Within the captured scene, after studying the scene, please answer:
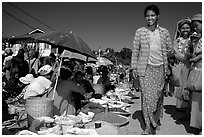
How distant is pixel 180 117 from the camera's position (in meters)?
5.01

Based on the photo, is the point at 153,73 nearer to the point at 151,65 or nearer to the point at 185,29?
the point at 151,65

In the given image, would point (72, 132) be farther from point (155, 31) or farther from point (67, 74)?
point (155, 31)

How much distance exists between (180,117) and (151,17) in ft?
7.83

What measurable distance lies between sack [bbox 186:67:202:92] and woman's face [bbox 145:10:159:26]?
937 millimetres

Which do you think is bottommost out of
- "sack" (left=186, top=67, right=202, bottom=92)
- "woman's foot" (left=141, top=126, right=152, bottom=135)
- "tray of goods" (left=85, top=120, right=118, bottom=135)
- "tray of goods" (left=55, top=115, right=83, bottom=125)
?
"woman's foot" (left=141, top=126, right=152, bottom=135)

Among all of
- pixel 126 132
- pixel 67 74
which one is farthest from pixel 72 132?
pixel 67 74

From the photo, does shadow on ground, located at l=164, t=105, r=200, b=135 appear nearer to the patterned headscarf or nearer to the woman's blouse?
the woman's blouse

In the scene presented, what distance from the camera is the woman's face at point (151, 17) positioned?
3.62 meters

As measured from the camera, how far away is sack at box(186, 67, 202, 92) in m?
3.47

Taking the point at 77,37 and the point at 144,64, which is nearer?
the point at 144,64

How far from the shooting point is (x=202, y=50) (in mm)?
3475

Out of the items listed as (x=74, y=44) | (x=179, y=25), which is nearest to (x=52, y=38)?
(x=74, y=44)

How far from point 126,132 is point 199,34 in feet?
6.19

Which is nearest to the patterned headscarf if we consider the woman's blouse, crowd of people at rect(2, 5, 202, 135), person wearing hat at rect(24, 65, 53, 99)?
crowd of people at rect(2, 5, 202, 135)
